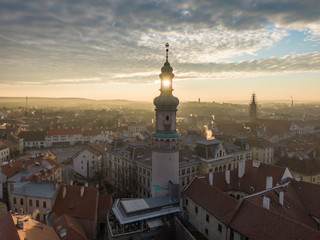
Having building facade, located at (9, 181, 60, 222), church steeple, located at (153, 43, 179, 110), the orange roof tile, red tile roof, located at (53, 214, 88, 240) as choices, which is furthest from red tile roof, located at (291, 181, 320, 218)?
building facade, located at (9, 181, 60, 222)

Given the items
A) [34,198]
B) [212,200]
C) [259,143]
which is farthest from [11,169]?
[259,143]

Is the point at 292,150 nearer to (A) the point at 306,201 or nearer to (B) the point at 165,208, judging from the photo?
(A) the point at 306,201

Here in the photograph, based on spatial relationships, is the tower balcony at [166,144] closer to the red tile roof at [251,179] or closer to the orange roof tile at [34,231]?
the red tile roof at [251,179]

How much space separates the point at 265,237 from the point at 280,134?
113011 mm

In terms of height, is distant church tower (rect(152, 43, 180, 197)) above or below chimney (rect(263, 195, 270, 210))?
above

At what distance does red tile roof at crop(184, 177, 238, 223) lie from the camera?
85.5ft

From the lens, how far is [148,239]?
29453mm

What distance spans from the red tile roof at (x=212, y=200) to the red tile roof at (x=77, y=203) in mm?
14611

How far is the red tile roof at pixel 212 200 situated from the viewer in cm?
2606

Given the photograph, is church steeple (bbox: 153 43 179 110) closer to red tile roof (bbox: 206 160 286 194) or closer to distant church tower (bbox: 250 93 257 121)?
red tile roof (bbox: 206 160 286 194)

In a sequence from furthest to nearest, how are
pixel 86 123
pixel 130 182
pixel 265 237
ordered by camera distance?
pixel 86 123 < pixel 130 182 < pixel 265 237

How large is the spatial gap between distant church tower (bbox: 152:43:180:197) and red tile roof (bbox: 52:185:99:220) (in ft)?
31.7

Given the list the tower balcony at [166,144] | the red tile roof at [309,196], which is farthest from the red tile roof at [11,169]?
the red tile roof at [309,196]

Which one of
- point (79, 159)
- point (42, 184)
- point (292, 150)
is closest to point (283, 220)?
point (42, 184)
